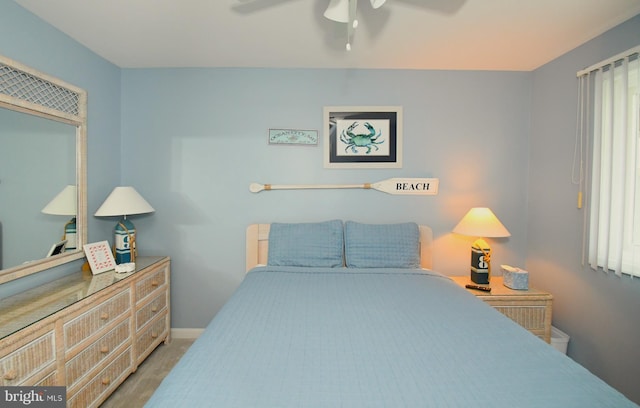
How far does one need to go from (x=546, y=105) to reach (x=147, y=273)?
11.4 feet

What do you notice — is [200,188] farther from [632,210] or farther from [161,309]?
[632,210]

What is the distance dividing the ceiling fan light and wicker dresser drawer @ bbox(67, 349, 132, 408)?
2.37 meters

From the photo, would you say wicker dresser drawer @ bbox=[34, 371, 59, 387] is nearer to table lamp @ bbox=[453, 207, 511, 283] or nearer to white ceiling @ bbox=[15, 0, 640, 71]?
white ceiling @ bbox=[15, 0, 640, 71]

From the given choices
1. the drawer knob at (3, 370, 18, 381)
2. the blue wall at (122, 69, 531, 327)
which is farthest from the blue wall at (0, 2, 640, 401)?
the drawer knob at (3, 370, 18, 381)

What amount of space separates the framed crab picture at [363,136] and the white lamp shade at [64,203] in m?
1.88

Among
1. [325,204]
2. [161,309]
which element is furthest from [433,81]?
[161,309]

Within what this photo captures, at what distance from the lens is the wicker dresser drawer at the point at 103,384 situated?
1.46m

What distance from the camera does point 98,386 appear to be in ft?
5.22

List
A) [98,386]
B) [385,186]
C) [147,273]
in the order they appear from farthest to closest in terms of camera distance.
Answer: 1. [385,186]
2. [147,273]
3. [98,386]

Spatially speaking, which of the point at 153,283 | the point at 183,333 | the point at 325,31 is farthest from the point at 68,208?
the point at 325,31

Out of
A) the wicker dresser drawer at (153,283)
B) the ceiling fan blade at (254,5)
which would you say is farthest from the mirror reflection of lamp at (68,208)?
the ceiling fan blade at (254,5)

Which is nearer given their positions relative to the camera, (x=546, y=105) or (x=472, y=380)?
(x=472, y=380)

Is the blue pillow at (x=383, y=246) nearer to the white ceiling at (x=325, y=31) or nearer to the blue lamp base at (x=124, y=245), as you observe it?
the white ceiling at (x=325, y=31)

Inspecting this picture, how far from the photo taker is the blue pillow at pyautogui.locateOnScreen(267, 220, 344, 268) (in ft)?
6.95
